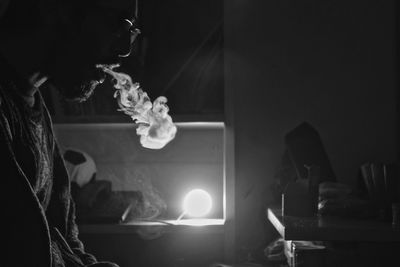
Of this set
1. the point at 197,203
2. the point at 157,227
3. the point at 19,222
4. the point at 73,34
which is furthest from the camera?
the point at 197,203

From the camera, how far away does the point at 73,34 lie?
1304mm

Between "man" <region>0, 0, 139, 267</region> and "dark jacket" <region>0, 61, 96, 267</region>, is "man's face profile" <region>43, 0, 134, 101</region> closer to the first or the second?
"man" <region>0, 0, 139, 267</region>

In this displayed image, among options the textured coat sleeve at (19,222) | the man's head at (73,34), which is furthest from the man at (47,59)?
the textured coat sleeve at (19,222)

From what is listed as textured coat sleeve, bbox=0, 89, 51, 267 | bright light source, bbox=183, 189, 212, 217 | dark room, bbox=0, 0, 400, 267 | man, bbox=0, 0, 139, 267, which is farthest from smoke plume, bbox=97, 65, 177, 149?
textured coat sleeve, bbox=0, 89, 51, 267

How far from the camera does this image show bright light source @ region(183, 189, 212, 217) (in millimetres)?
1846

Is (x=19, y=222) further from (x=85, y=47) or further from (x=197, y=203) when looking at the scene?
(x=197, y=203)

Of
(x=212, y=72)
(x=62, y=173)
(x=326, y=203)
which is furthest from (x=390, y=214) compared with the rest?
(x=62, y=173)

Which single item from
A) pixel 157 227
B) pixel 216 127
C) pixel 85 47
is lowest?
pixel 157 227

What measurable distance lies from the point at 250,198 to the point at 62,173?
2.61 ft

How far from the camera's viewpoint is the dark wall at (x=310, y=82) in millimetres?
1900

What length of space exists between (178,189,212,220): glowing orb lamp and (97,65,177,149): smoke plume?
26cm

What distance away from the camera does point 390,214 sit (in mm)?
1219

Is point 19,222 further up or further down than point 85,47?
further down

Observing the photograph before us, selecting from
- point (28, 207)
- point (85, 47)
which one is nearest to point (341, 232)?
point (28, 207)
